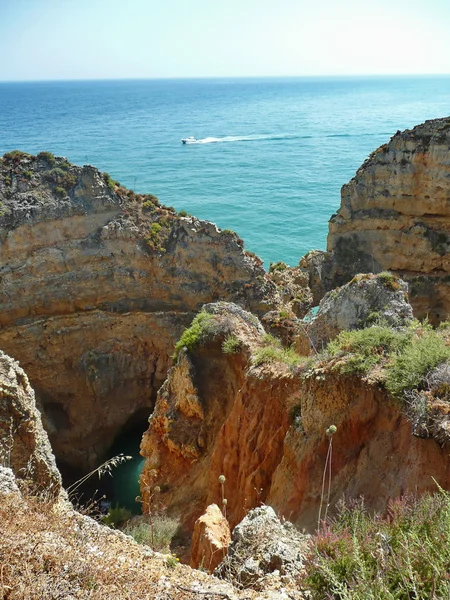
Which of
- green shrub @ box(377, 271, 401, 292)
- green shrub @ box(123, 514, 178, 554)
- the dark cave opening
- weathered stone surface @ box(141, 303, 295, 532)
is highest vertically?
green shrub @ box(377, 271, 401, 292)

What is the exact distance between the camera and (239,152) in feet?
293

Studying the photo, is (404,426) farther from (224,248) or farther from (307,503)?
(224,248)

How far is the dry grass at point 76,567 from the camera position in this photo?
4785 millimetres

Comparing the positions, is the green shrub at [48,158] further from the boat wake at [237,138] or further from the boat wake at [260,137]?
the boat wake at [260,137]

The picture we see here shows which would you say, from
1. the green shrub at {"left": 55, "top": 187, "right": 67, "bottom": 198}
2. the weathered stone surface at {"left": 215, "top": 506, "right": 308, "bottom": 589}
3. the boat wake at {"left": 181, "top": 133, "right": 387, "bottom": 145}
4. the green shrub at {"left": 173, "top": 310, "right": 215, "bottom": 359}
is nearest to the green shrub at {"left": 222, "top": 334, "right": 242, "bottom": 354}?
the green shrub at {"left": 173, "top": 310, "right": 215, "bottom": 359}

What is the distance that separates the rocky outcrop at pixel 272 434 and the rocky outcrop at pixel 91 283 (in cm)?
1011

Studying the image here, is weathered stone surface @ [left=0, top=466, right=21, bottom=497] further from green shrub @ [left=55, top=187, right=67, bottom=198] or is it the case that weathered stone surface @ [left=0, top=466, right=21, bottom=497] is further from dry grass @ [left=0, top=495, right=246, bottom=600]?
green shrub @ [left=55, top=187, right=67, bottom=198]

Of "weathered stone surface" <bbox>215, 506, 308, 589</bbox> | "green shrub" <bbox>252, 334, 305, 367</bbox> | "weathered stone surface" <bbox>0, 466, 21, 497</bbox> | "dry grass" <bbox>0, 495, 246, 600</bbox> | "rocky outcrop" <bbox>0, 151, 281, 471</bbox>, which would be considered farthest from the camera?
"rocky outcrop" <bbox>0, 151, 281, 471</bbox>

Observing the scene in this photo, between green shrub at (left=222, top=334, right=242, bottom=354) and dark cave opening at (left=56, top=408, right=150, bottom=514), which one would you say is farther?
dark cave opening at (left=56, top=408, right=150, bottom=514)

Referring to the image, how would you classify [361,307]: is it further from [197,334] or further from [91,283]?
[91,283]

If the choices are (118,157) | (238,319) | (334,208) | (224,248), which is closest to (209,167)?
(118,157)

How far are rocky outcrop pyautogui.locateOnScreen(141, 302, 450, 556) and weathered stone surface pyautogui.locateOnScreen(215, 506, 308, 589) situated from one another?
175cm

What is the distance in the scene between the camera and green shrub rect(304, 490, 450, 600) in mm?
4391

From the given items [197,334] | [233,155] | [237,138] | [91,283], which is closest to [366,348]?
[197,334]
